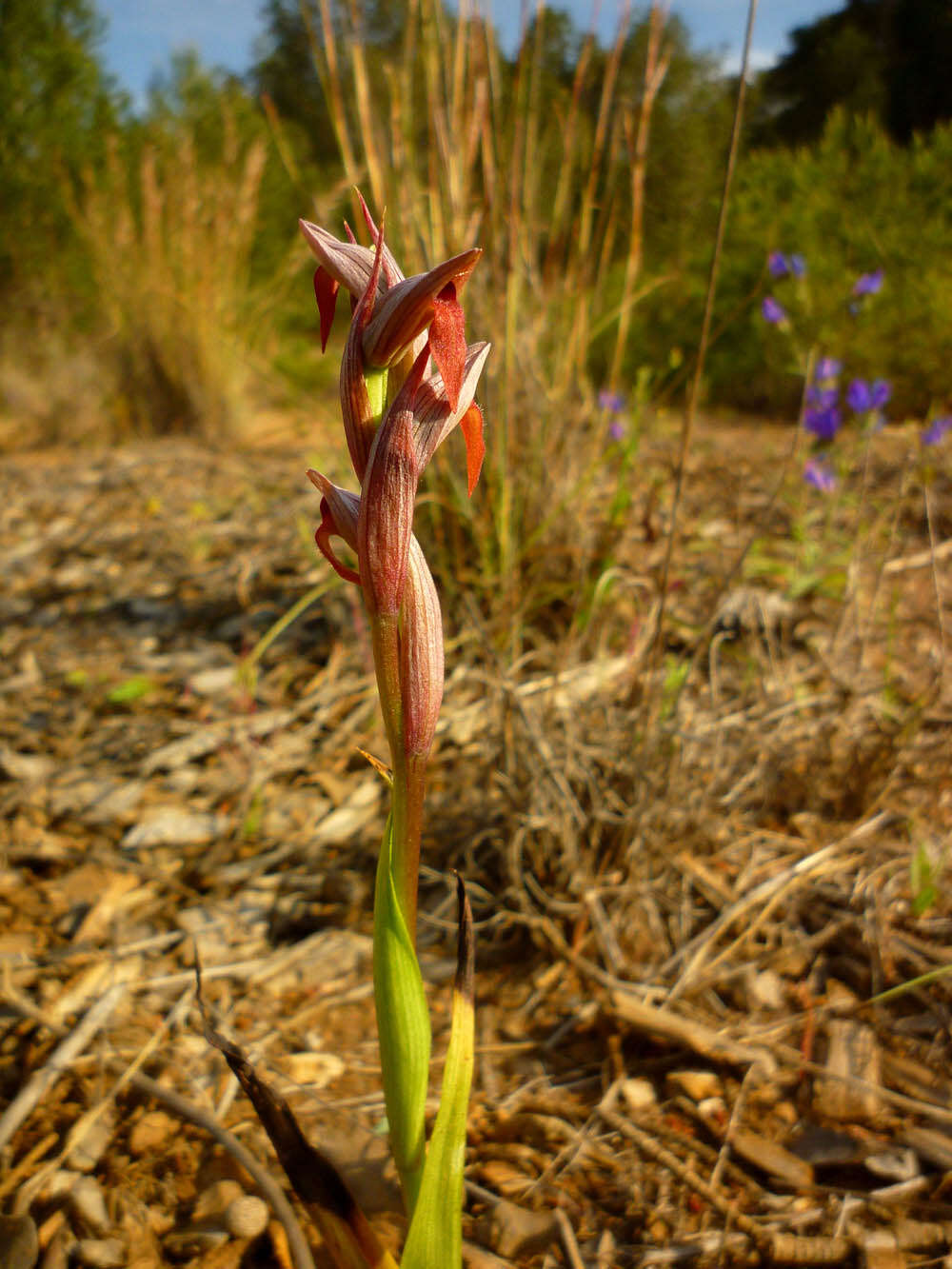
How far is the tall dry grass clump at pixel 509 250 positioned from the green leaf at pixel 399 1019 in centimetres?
107

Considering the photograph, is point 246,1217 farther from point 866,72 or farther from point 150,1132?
point 866,72

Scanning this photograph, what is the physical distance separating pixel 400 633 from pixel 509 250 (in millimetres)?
1317

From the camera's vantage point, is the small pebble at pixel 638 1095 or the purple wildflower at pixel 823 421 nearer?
the small pebble at pixel 638 1095

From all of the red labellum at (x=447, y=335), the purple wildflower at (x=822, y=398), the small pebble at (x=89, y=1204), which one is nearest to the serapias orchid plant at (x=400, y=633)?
the red labellum at (x=447, y=335)

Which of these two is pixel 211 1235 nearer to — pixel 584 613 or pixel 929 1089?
pixel 929 1089

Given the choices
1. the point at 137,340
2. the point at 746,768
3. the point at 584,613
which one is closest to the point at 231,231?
the point at 137,340

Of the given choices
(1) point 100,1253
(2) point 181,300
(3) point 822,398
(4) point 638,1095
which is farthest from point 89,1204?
(2) point 181,300

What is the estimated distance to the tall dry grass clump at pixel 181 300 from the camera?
5.43 metres

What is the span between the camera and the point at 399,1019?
67cm

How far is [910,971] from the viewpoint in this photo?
1204 millimetres

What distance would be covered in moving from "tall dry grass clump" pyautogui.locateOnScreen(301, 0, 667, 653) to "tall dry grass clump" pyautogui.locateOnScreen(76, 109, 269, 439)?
11.6 ft

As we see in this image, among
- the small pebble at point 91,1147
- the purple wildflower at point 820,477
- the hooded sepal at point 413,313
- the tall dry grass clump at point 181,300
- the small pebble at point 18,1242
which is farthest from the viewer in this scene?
the tall dry grass clump at point 181,300

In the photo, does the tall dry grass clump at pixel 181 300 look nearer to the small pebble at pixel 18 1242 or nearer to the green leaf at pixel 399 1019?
the small pebble at pixel 18 1242

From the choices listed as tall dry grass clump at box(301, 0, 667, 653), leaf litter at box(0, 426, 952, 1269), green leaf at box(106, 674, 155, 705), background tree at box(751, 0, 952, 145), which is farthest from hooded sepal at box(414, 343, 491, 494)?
background tree at box(751, 0, 952, 145)
